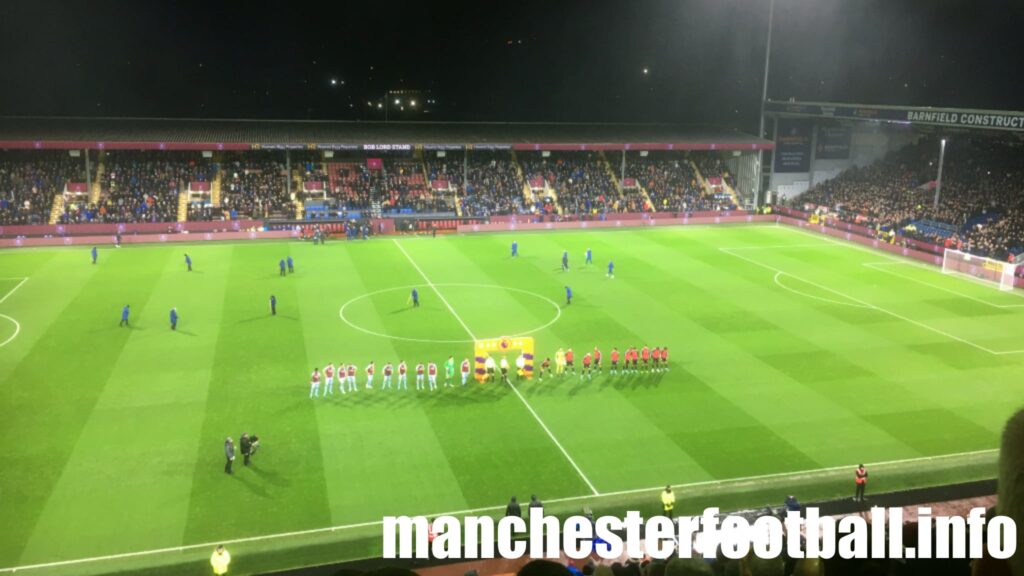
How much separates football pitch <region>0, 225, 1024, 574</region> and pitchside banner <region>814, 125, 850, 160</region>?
26.1m

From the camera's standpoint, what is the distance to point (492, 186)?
66.1 m

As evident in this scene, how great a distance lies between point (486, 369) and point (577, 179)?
42.4 m

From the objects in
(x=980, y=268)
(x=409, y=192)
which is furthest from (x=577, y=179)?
(x=980, y=268)

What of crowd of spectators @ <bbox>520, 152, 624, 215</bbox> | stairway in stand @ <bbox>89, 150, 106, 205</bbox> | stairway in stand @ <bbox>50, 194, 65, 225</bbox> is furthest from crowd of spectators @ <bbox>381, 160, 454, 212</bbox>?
stairway in stand @ <bbox>50, 194, 65, 225</bbox>

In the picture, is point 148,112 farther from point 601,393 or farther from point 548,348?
point 601,393

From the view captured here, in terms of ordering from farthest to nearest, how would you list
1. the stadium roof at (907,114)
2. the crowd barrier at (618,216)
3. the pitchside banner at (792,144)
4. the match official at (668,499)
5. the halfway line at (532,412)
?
the pitchside banner at (792,144) → the crowd barrier at (618,216) → the stadium roof at (907,114) → the halfway line at (532,412) → the match official at (668,499)

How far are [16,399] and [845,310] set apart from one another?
3299cm

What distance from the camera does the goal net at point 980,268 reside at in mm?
41750

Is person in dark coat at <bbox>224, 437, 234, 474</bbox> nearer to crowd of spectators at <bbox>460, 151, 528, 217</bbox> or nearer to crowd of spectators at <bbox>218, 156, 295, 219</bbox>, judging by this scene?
crowd of spectators at <bbox>218, 156, 295, 219</bbox>

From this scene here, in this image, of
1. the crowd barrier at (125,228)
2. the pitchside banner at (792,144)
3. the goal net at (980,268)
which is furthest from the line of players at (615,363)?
the pitchside banner at (792,144)

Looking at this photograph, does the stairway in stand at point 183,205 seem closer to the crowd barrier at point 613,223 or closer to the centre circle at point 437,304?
the crowd barrier at point 613,223

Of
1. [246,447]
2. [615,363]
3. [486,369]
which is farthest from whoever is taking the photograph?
[615,363]

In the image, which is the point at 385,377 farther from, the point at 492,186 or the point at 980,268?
the point at 492,186

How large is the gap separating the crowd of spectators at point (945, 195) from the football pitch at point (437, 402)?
7.76 meters
